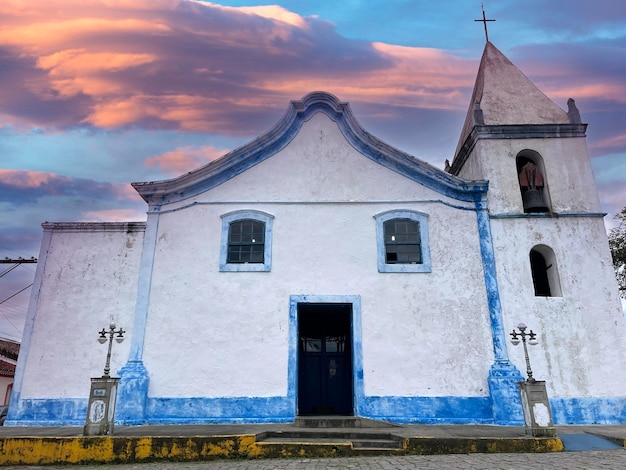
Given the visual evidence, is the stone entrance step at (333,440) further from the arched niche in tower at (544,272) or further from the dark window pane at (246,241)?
the arched niche in tower at (544,272)

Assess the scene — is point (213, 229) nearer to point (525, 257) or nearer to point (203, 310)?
point (203, 310)

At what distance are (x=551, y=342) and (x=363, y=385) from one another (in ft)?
16.0

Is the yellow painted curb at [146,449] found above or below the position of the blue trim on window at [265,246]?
below

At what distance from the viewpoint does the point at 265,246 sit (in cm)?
1216

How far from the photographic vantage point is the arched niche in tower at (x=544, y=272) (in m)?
12.1

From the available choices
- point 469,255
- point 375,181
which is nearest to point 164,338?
point 375,181

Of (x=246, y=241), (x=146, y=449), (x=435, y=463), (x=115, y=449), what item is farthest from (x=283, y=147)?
(x=435, y=463)

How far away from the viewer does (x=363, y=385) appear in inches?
434

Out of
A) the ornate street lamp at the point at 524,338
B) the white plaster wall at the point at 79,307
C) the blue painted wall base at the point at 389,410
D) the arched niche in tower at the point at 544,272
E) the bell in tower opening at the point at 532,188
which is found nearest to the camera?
the ornate street lamp at the point at 524,338

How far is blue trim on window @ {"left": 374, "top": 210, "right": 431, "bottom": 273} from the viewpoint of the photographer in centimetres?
1192

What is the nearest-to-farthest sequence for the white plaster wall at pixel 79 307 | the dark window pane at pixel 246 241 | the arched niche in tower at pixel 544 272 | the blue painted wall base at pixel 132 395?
1. the blue painted wall base at pixel 132 395
2. the white plaster wall at pixel 79 307
3. the arched niche in tower at pixel 544 272
4. the dark window pane at pixel 246 241

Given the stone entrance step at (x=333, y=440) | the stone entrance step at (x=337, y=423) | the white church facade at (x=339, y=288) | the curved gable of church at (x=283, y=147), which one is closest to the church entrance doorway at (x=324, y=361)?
the white church facade at (x=339, y=288)

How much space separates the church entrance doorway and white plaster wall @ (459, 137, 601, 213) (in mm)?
5496

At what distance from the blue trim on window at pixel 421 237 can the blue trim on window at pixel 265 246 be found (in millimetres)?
2926
